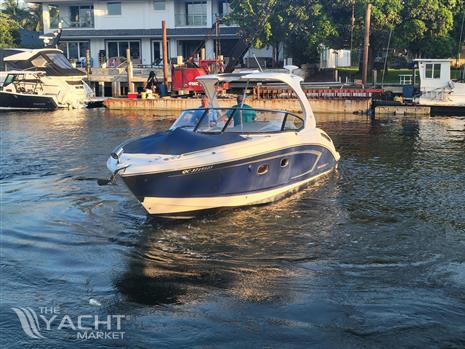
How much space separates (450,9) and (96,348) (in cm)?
3814

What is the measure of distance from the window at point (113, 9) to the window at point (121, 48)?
274 cm

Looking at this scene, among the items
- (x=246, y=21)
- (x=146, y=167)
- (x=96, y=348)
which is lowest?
(x=96, y=348)

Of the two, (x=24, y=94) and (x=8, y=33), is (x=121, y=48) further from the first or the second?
(x=24, y=94)

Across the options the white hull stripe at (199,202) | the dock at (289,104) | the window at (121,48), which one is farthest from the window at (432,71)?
the window at (121,48)

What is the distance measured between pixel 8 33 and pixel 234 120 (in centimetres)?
5586

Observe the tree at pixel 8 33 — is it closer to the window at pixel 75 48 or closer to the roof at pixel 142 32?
the window at pixel 75 48

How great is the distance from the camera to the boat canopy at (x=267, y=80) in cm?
1227

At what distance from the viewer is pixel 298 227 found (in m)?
10.4

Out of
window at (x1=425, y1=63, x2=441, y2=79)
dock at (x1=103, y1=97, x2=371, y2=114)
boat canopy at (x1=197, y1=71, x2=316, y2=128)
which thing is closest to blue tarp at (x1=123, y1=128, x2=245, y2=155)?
boat canopy at (x1=197, y1=71, x2=316, y2=128)

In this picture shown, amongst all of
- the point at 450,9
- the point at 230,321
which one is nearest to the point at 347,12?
the point at 450,9

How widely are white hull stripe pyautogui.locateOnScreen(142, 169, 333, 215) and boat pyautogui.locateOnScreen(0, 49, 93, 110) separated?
98.4ft

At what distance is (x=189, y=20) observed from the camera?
51594 mm

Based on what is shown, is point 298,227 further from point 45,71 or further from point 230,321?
point 45,71

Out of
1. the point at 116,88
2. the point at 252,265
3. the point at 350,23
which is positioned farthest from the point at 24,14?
the point at 252,265
